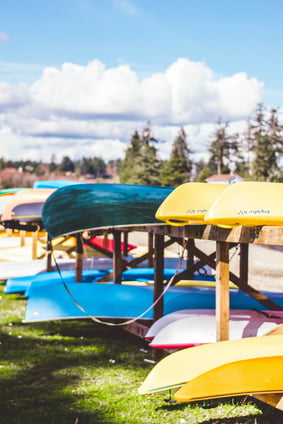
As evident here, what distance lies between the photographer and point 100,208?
5.83 metres

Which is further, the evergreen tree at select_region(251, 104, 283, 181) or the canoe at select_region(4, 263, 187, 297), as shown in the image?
the evergreen tree at select_region(251, 104, 283, 181)

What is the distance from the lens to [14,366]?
5871mm

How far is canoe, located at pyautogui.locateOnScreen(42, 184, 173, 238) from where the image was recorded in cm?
581

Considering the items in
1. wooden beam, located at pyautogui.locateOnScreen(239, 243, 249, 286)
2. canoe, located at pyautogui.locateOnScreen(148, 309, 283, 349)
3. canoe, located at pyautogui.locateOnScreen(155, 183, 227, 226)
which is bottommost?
canoe, located at pyautogui.locateOnScreen(148, 309, 283, 349)

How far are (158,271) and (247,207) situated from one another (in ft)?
9.32

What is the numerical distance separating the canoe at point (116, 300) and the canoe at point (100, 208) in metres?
1.47

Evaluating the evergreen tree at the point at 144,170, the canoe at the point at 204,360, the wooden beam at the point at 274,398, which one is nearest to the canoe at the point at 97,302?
the canoe at the point at 204,360

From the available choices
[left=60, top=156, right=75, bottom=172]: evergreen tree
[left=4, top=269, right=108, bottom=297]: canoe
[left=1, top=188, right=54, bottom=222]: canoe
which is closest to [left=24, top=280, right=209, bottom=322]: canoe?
[left=4, top=269, right=108, bottom=297]: canoe

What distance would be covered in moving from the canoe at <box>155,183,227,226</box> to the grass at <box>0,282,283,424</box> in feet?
5.67

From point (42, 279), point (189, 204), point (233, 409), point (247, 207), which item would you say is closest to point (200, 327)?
point (233, 409)

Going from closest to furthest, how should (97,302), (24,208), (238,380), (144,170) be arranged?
(238,380) < (97,302) < (24,208) < (144,170)

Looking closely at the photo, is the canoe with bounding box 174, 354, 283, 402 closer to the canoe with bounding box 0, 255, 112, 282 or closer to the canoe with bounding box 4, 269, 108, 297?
the canoe with bounding box 4, 269, 108, 297

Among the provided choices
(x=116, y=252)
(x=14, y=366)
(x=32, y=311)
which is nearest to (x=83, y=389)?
(x=14, y=366)

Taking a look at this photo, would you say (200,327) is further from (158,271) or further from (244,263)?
(244,263)
